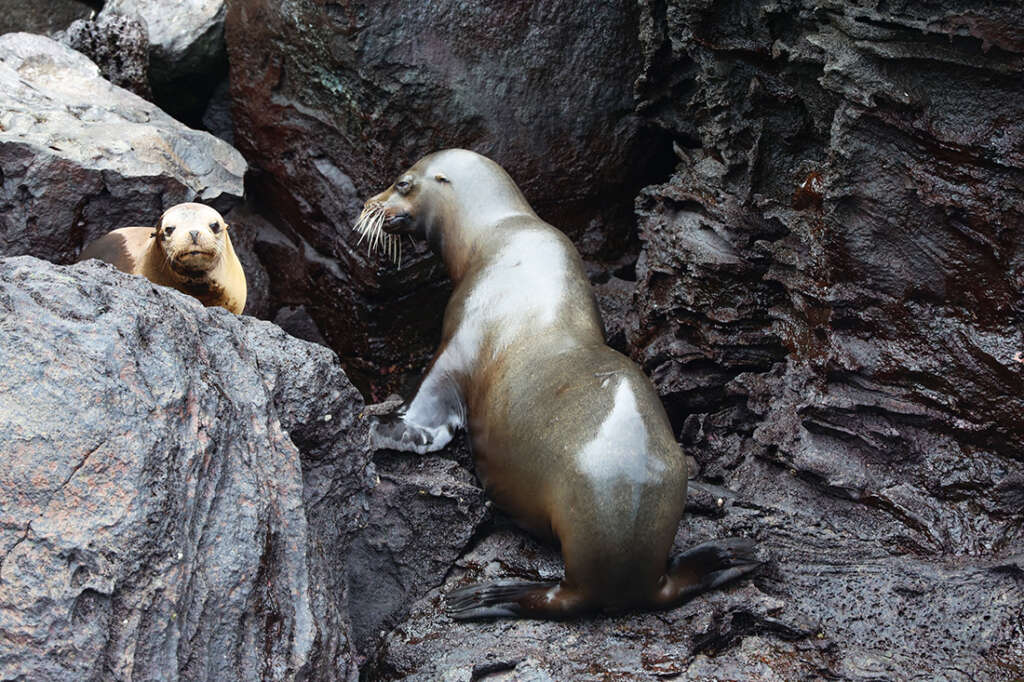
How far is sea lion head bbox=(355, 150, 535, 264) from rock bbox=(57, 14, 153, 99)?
2310 millimetres

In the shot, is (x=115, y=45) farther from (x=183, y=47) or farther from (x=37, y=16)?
(x=37, y=16)

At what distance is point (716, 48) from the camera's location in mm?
5020

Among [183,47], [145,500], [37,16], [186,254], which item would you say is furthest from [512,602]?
[37,16]

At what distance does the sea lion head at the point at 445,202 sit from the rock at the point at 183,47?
7.39 ft

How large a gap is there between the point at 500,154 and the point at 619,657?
11.4 ft

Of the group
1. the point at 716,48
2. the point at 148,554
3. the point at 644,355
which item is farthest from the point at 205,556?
the point at 716,48

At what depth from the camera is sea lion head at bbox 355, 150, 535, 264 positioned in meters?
5.46

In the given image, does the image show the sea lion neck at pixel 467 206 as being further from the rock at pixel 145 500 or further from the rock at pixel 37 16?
the rock at pixel 37 16

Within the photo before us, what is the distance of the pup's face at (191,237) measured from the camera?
4.84 metres

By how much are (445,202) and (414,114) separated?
83 cm

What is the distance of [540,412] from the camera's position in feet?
13.9

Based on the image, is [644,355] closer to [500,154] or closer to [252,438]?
[500,154]

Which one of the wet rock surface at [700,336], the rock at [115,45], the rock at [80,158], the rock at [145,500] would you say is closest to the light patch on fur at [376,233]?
the wet rock surface at [700,336]

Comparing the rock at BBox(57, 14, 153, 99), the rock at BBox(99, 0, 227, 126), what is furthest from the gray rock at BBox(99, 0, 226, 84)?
the rock at BBox(57, 14, 153, 99)
